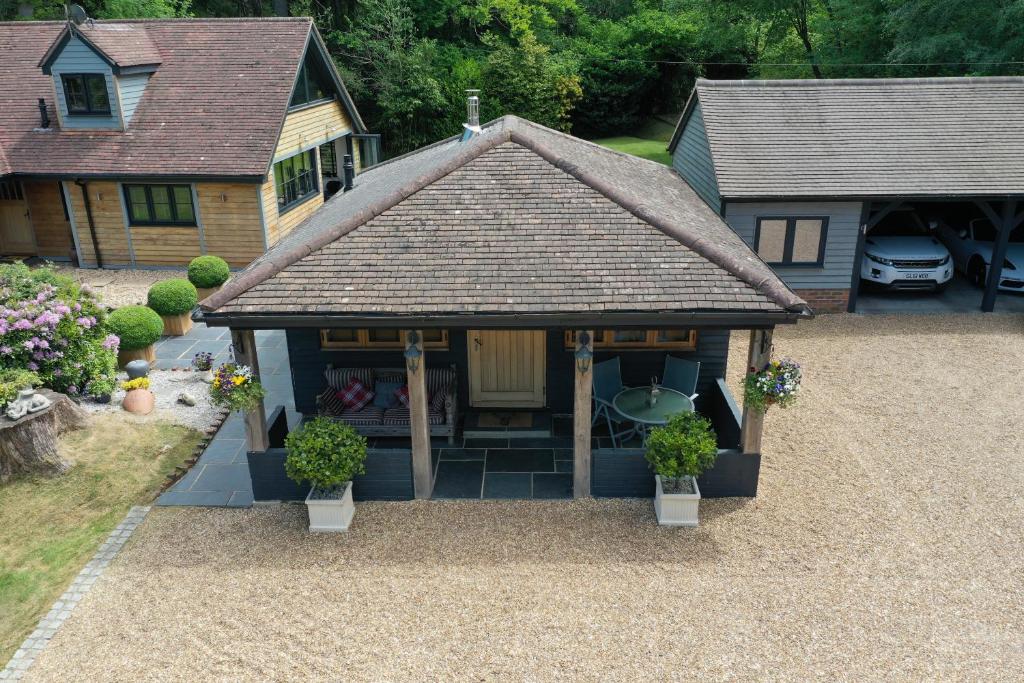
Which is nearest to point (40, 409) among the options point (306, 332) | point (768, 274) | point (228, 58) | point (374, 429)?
point (306, 332)

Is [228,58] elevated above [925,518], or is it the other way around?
[228,58]

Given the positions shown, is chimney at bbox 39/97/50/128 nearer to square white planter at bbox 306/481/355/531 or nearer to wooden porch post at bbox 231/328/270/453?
wooden porch post at bbox 231/328/270/453

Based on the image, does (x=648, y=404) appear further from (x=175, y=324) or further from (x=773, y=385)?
(x=175, y=324)

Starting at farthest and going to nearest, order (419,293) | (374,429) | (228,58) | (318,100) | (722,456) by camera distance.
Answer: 1. (318,100)
2. (228,58)
3. (374,429)
4. (722,456)
5. (419,293)

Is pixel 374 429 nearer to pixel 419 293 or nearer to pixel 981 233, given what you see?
pixel 419 293

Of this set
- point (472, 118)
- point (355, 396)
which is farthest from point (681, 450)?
point (472, 118)

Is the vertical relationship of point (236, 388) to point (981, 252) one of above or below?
above
